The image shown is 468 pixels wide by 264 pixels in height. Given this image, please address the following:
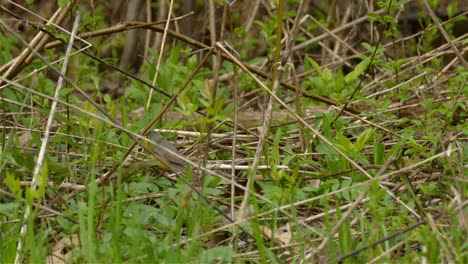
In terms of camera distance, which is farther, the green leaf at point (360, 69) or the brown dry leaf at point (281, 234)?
the green leaf at point (360, 69)

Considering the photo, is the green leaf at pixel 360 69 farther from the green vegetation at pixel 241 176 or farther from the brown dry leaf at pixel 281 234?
the brown dry leaf at pixel 281 234

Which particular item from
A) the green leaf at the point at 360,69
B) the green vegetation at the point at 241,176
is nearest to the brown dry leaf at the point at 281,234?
the green vegetation at the point at 241,176

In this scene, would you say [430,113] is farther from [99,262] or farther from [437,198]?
[99,262]

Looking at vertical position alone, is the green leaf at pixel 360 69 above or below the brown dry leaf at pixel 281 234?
above

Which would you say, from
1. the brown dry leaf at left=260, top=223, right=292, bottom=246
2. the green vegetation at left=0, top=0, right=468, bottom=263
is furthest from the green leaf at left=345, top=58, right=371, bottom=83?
the brown dry leaf at left=260, top=223, right=292, bottom=246

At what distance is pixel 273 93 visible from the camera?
133 inches

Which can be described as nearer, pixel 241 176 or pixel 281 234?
pixel 281 234

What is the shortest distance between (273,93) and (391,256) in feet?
2.69

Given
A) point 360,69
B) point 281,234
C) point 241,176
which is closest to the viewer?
point 281,234

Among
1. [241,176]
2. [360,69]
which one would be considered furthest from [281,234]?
[360,69]

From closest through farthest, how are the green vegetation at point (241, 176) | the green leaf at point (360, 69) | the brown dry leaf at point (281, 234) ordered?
1. the green vegetation at point (241, 176)
2. the brown dry leaf at point (281, 234)
3. the green leaf at point (360, 69)

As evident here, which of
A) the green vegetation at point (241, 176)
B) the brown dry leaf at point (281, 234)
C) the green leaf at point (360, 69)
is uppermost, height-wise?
the green leaf at point (360, 69)

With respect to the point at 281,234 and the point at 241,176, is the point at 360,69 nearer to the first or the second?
the point at 241,176

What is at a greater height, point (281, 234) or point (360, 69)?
point (360, 69)
